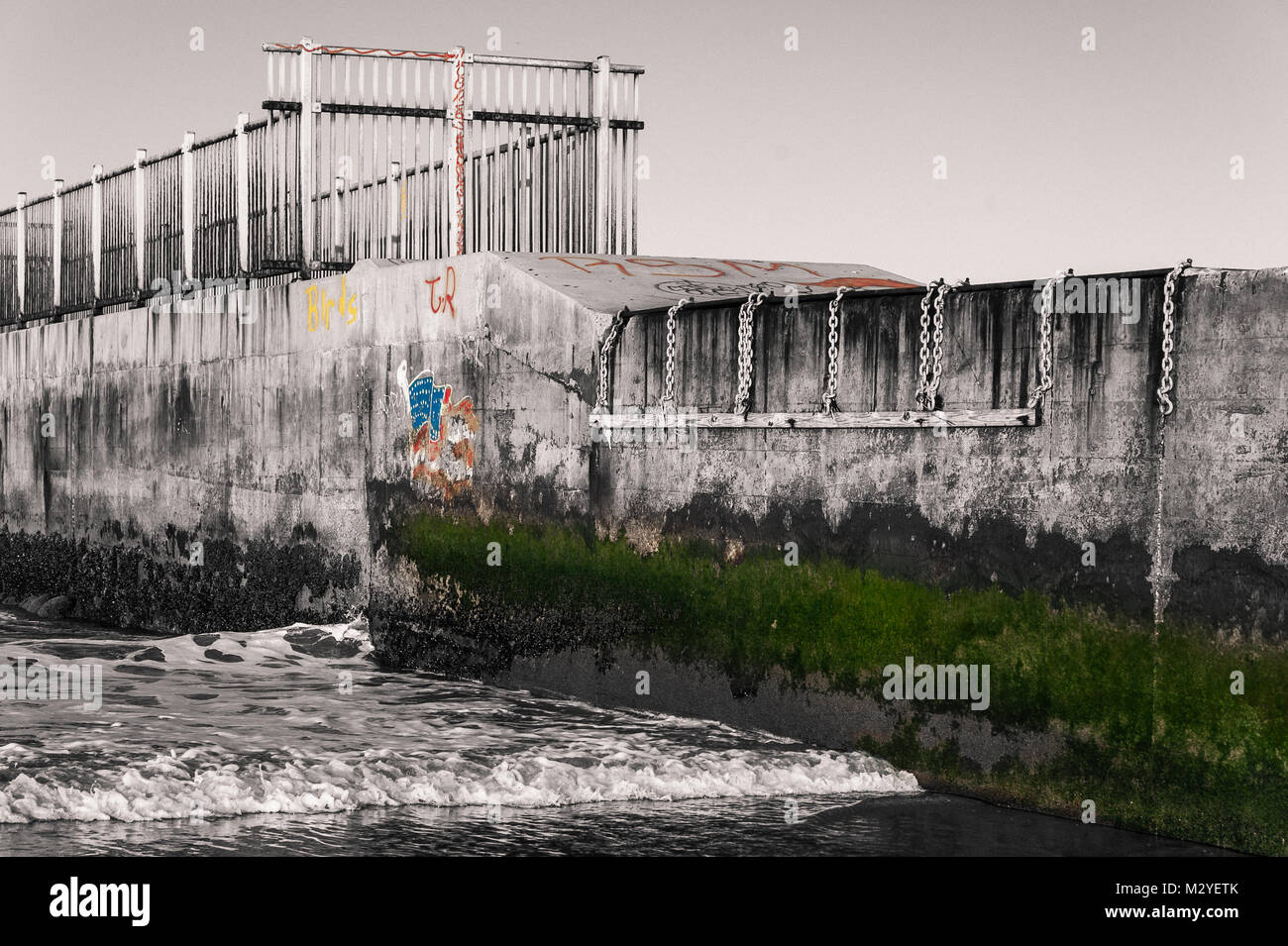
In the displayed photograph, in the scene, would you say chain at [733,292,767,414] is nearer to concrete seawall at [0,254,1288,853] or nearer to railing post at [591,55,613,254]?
concrete seawall at [0,254,1288,853]

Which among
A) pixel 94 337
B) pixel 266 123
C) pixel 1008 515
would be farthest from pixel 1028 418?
pixel 94 337

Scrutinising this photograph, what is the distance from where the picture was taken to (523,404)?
1209 cm

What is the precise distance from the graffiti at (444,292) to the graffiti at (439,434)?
0.56 meters

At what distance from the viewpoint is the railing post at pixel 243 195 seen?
1606 cm

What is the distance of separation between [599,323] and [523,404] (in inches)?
42.7

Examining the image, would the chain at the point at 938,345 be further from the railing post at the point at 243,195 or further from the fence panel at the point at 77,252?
the fence panel at the point at 77,252

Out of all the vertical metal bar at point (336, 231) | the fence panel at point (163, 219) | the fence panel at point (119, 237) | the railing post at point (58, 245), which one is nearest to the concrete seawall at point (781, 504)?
the vertical metal bar at point (336, 231)

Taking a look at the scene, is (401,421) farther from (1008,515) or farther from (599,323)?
(1008,515)

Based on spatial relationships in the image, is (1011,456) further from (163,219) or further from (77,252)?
(77,252)

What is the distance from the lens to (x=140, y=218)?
61.3 ft

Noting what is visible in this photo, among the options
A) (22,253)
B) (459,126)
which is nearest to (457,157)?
(459,126)

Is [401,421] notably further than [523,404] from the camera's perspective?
Yes

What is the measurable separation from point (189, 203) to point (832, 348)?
10.3 meters
